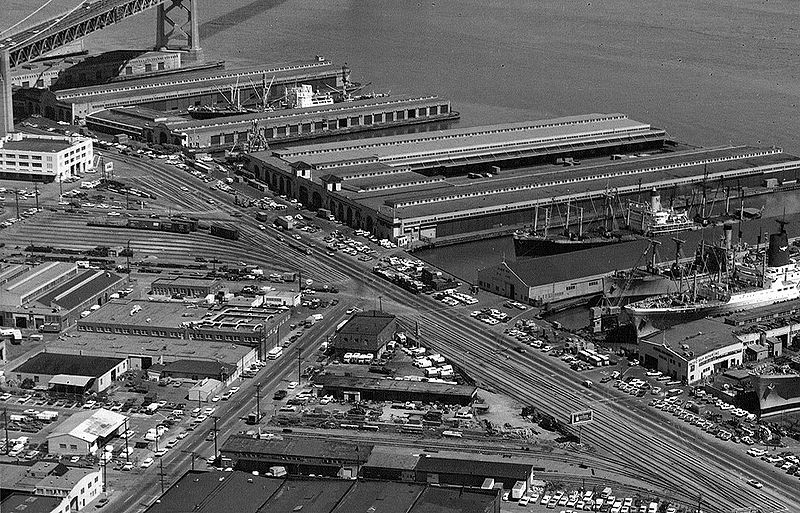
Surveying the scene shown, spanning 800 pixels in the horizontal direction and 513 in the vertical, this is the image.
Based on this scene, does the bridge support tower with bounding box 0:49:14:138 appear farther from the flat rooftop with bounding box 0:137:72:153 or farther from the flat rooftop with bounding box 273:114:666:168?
the flat rooftop with bounding box 273:114:666:168

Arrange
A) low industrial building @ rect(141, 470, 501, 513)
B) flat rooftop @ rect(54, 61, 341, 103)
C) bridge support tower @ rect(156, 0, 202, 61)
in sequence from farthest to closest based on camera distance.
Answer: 1. bridge support tower @ rect(156, 0, 202, 61)
2. flat rooftop @ rect(54, 61, 341, 103)
3. low industrial building @ rect(141, 470, 501, 513)

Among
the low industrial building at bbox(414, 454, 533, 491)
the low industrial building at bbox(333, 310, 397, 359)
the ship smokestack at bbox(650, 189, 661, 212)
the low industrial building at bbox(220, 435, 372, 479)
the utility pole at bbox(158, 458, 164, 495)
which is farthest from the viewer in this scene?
the ship smokestack at bbox(650, 189, 661, 212)

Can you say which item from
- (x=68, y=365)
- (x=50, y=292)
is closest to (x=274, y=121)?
(x=50, y=292)

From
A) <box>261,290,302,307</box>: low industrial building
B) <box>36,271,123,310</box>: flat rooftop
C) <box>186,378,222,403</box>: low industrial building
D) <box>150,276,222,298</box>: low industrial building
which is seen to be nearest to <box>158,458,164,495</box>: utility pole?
<box>186,378,222,403</box>: low industrial building

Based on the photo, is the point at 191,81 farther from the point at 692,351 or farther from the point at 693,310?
the point at 692,351

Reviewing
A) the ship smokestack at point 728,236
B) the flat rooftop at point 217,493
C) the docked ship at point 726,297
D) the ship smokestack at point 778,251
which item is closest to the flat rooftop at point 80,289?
the flat rooftop at point 217,493

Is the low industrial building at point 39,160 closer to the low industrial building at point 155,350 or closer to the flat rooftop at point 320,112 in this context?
the flat rooftop at point 320,112

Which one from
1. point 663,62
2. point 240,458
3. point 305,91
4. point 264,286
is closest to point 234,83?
point 305,91

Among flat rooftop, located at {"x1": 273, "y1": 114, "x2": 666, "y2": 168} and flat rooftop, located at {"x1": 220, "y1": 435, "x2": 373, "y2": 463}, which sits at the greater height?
flat rooftop, located at {"x1": 273, "y1": 114, "x2": 666, "y2": 168}

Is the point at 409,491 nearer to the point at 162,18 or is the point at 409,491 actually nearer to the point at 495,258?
the point at 495,258
